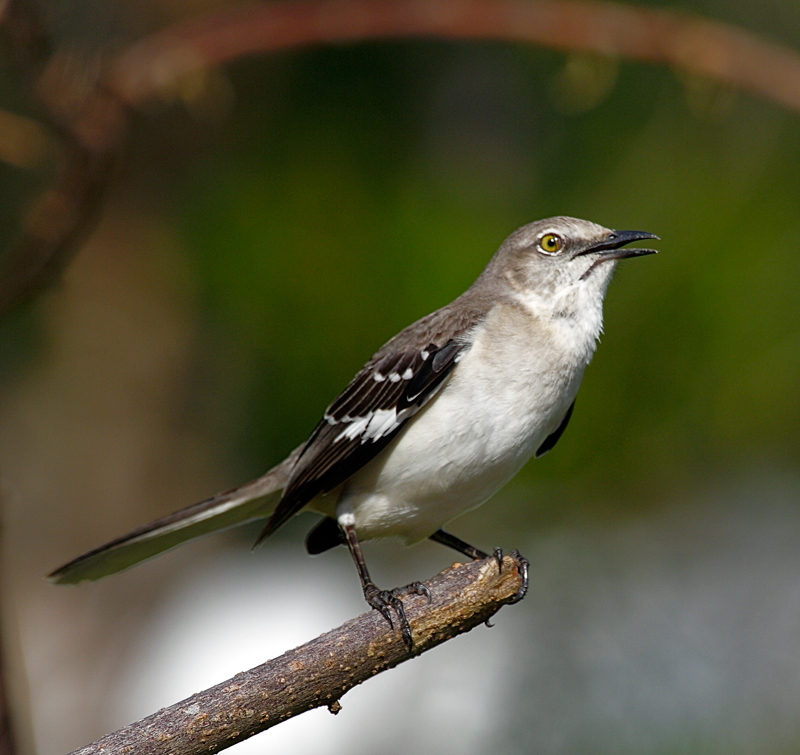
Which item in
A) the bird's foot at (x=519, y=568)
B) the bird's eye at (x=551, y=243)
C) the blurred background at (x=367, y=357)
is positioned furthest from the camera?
the blurred background at (x=367, y=357)

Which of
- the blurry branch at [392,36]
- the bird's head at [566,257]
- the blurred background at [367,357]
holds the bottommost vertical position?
the blurred background at [367,357]

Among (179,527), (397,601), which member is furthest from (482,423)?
(179,527)

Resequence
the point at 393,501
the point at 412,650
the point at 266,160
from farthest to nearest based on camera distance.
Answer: the point at 266,160 < the point at 393,501 < the point at 412,650

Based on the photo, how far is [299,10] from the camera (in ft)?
15.2

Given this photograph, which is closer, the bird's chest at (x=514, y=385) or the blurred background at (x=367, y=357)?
the bird's chest at (x=514, y=385)

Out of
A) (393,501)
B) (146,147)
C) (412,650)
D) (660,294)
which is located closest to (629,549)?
(660,294)

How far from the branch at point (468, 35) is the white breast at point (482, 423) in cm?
158

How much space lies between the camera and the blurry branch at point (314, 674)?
238 cm

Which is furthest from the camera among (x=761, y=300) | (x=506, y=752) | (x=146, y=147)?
(x=146, y=147)

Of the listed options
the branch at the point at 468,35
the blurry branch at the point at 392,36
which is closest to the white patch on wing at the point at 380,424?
the blurry branch at the point at 392,36

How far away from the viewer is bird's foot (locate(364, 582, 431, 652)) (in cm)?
263

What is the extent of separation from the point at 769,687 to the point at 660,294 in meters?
2.43

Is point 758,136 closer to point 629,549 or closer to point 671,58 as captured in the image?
point 671,58

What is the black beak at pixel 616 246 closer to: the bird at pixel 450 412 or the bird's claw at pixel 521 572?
the bird at pixel 450 412
